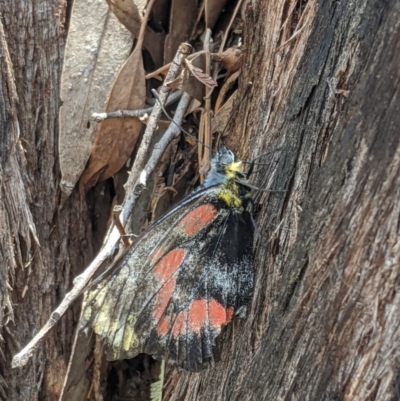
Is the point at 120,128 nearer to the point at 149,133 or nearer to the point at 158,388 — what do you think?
the point at 149,133

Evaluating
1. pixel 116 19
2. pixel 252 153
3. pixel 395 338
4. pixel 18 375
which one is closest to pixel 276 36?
pixel 252 153

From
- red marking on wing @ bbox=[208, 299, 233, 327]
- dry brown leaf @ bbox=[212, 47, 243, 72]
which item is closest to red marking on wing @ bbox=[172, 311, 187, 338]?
red marking on wing @ bbox=[208, 299, 233, 327]

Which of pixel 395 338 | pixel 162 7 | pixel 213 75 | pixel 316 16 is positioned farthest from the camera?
pixel 162 7

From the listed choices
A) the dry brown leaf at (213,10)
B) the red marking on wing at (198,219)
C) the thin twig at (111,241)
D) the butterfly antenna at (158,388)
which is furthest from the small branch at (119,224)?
the dry brown leaf at (213,10)

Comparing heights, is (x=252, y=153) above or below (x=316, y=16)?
below

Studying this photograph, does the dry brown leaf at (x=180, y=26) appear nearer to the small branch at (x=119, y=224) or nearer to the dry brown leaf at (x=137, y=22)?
the dry brown leaf at (x=137, y=22)

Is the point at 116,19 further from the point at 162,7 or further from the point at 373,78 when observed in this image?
the point at 373,78
